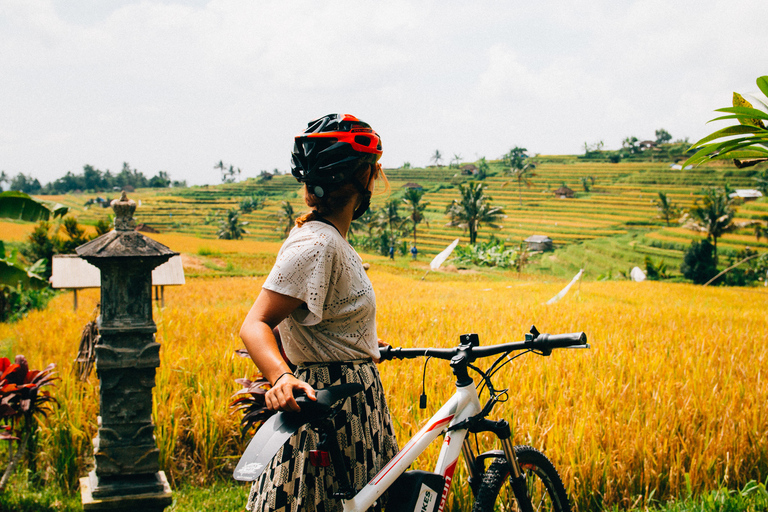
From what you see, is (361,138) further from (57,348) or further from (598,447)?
(57,348)

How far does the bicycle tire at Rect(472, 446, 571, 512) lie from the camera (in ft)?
4.95

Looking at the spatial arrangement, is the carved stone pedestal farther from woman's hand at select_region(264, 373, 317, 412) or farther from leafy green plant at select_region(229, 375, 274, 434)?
woman's hand at select_region(264, 373, 317, 412)

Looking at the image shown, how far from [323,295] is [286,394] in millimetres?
275

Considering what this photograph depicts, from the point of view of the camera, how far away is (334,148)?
128 cm

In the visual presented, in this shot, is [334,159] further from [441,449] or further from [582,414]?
[582,414]

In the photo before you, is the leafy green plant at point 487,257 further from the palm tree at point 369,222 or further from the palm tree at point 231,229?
the palm tree at point 231,229

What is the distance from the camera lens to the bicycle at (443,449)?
1008 millimetres

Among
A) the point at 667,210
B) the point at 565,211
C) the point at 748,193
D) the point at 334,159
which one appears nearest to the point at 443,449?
the point at 334,159

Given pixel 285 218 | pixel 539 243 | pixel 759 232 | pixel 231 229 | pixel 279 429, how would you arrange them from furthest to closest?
pixel 285 218
pixel 231 229
pixel 539 243
pixel 759 232
pixel 279 429

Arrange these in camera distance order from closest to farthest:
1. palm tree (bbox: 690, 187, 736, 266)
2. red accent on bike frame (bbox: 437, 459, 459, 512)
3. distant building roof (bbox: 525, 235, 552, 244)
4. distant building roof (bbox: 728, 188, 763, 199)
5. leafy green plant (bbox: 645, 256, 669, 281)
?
red accent on bike frame (bbox: 437, 459, 459, 512) → leafy green plant (bbox: 645, 256, 669, 281) → palm tree (bbox: 690, 187, 736, 266) → distant building roof (bbox: 525, 235, 552, 244) → distant building roof (bbox: 728, 188, 763, 199)

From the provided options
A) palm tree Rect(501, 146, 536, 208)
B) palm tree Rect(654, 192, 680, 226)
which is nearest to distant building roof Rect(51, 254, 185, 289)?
palm tree Rect(654, 192, 680, 226)

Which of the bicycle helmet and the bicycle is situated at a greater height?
the bicycle helmet

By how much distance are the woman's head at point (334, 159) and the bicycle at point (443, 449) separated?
50cm

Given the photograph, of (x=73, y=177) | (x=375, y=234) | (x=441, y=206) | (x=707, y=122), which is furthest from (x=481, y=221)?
(x=73, y=177)
